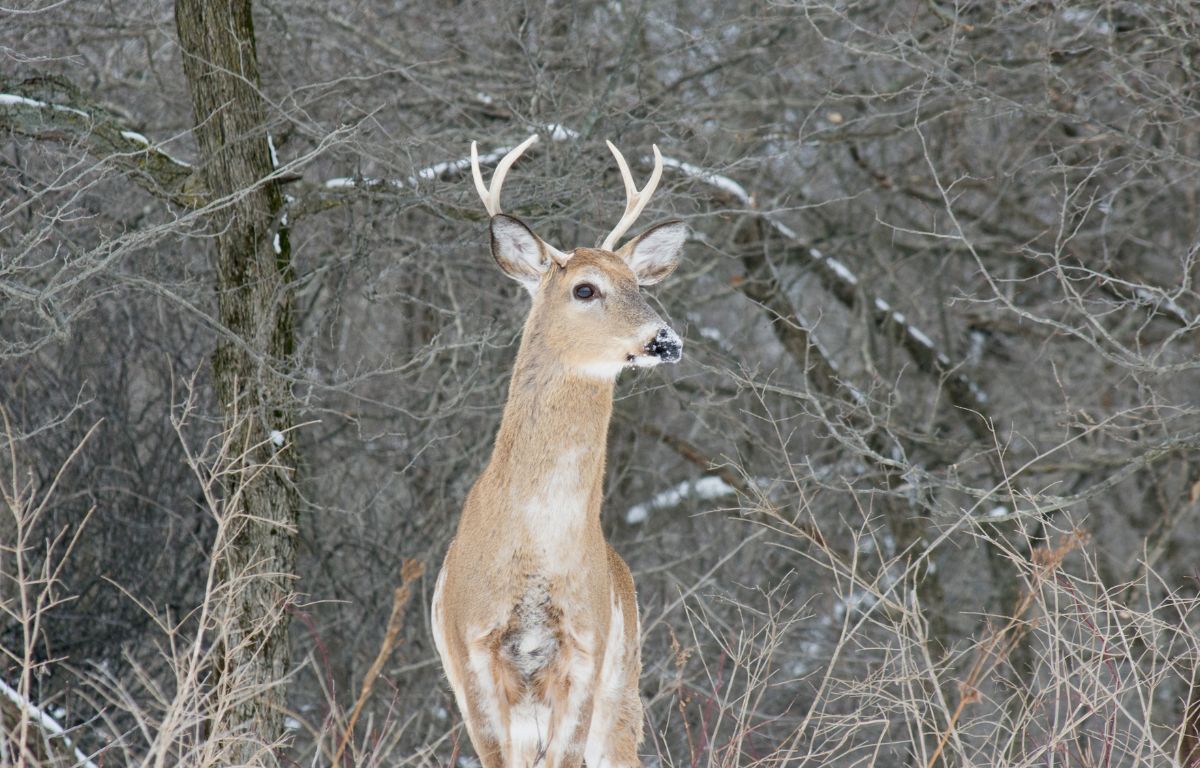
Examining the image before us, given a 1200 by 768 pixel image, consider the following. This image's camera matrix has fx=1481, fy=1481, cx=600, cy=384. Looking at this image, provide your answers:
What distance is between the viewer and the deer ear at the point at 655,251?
6035 millimetres

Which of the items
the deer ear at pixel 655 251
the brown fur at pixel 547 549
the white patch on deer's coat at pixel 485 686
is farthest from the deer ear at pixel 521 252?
the white patch on deer's coat at pixel 485 686

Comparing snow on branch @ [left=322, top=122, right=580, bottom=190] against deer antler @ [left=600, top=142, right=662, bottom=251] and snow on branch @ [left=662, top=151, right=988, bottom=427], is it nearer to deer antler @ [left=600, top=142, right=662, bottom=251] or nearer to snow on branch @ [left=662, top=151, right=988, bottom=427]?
deer antler @ [left=600, top=142, right=662, bottom=251]

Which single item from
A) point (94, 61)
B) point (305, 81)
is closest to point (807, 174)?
point (305, 81)

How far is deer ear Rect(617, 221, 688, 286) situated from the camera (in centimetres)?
604

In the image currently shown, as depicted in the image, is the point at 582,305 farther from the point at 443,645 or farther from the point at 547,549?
the point at 443,645

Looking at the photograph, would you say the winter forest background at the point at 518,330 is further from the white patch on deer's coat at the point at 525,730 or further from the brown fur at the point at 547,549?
the white patch on deer's coat at the point at 525,730

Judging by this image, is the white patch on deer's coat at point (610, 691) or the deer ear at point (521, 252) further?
the deer ear at point (521, 252)

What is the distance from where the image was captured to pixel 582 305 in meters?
5.39

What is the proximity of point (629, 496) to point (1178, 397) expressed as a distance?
485cm

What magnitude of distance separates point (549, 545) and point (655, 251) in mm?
1544

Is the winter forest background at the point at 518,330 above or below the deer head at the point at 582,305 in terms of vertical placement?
below

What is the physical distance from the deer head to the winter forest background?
74 centimetres

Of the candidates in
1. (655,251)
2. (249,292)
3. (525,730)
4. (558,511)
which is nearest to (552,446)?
(558,511)

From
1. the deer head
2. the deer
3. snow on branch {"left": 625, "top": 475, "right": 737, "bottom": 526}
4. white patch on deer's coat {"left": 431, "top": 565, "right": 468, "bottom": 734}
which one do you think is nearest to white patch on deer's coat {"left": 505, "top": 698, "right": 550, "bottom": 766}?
the deer
